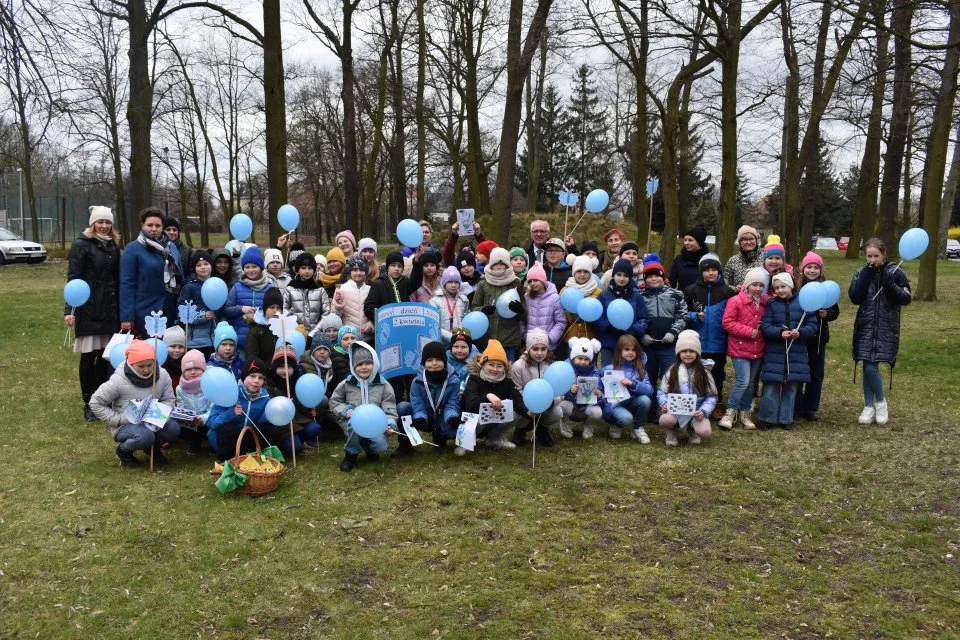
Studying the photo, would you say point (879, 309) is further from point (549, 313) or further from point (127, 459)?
point (127, 459)

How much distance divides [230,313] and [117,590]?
3429 millimetres

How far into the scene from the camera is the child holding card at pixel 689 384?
663 cm

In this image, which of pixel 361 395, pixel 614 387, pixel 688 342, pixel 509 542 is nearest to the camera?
pixel 509 542

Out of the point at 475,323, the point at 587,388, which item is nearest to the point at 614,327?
the point at 587,388

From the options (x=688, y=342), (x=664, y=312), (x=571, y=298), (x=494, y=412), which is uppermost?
(x=571, y=298)

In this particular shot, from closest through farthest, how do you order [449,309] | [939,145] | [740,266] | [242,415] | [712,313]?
[242,415]
[449,309]
[712,313]
[740,266]
[939,145]

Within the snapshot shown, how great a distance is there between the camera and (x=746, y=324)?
7.11 metres

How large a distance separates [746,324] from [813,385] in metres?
1.03

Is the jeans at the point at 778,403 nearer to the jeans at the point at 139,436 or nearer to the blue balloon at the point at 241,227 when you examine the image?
the jeans at the point at 139,436

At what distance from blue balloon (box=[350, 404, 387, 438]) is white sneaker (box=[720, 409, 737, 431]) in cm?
338

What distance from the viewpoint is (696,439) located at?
6648 millimetres

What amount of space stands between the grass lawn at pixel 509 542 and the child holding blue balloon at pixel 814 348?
1.84 feet

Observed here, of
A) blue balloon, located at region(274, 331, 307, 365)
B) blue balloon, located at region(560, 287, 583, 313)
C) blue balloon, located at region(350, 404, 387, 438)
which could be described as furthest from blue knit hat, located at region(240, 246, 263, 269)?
blue balloon, located at region(560, 287, 583, 313)

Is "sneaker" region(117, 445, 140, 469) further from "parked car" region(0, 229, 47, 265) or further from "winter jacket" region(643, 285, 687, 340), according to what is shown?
"parked car" region(0, 229, 47, 265)
